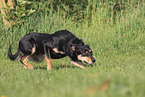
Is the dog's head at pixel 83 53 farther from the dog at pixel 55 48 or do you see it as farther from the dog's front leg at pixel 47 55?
the dog's front leg at pixel 47 55

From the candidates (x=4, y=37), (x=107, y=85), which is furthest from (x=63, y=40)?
(x=107, y=85)

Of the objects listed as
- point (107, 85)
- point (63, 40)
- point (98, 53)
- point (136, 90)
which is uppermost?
point (107, 85)

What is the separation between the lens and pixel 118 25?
8367mm

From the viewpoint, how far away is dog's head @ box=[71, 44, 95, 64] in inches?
215

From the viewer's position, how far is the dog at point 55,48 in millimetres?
5618

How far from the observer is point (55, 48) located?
5.84 metres

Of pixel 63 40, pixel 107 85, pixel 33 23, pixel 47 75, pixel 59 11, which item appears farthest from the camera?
pixel 59 11

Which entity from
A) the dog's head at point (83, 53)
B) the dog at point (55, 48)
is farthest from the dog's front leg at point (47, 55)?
the dog's head at point (83, 53)

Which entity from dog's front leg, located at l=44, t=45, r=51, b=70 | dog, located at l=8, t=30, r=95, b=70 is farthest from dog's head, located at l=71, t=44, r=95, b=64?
dog's front leg, located at l=44, t=45, r=51, b=70

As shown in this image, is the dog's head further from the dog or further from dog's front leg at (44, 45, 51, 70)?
dog's front leg at (44, 45, 51, 70)

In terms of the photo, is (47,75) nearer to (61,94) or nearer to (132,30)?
(61,94)

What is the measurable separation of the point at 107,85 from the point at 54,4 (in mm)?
8754

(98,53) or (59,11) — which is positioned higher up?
(59,11)

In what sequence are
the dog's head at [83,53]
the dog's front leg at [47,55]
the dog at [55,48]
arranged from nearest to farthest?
1. the dog's head at [83,53]
2. the dog at [55,48]
3. the dog's front leg at [47,55]
